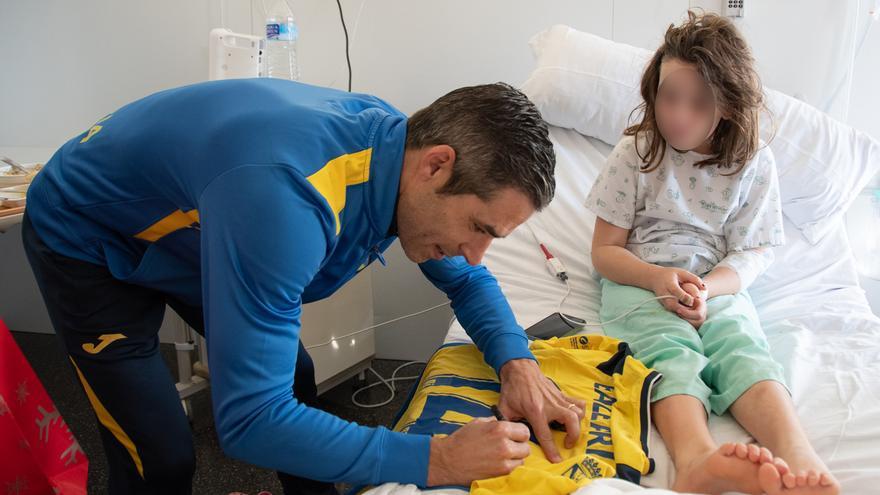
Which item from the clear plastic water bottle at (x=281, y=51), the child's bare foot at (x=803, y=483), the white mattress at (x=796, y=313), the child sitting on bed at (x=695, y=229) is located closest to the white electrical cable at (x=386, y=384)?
the white mattress at (x=796, y=313)

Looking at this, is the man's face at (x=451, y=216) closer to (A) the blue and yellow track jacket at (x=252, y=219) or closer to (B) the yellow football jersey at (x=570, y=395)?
(A) the blue and yellow track jacket at (x=252, y=219)

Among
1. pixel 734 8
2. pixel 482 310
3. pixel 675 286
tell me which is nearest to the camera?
pixel 482 310

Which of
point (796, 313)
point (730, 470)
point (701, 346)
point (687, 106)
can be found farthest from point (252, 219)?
point (796, 313)

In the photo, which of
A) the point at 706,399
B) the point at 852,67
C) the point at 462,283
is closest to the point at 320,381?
the point at 462,283

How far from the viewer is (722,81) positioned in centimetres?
125

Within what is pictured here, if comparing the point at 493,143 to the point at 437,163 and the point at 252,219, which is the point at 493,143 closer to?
the point at 437,163

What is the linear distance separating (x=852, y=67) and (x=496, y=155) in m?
1.51

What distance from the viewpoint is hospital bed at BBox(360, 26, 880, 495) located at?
1005 mm

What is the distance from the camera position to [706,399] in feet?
3.16

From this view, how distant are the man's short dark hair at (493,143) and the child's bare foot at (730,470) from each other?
0.37 meters

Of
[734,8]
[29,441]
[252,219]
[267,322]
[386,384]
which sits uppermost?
[734,8]

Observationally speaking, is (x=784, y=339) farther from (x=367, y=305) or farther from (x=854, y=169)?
(x=367, y=305)

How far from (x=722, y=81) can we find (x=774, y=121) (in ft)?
1.45

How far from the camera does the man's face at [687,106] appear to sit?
1258mm
